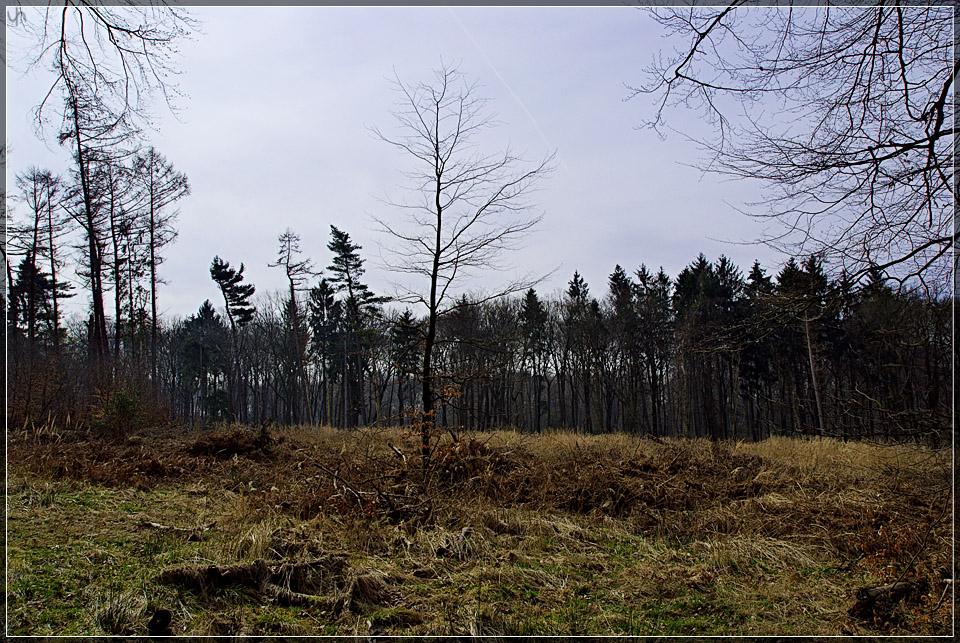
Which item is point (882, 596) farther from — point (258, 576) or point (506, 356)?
point (506, 356)

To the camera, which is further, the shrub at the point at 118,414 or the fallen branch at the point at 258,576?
the shrub at the point at 118,414

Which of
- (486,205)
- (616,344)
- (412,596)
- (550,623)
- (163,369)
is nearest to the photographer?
(550,623)

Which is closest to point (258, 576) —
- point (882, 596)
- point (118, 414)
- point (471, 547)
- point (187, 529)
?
point (187, 529)

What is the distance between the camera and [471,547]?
19.0ft

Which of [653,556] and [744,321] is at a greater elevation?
[744,321]

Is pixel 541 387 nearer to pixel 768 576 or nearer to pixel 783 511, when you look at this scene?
pixel 783 511

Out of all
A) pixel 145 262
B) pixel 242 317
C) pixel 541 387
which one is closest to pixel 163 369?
pixel 242 317

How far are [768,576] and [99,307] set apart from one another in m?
19.5

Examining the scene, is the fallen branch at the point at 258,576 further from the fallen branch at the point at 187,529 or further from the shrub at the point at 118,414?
the shrub at the point at 118,414

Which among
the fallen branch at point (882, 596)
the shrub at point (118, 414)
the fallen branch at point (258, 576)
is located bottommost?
the fallen branch at point (882, 596)

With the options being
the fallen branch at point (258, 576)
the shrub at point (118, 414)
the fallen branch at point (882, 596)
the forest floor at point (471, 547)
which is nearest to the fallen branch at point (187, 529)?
the forest floor at point (471, 547)

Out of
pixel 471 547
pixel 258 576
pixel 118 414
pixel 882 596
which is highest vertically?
pixel 118 414

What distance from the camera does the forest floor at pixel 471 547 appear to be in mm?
4098

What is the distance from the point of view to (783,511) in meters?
7.92
